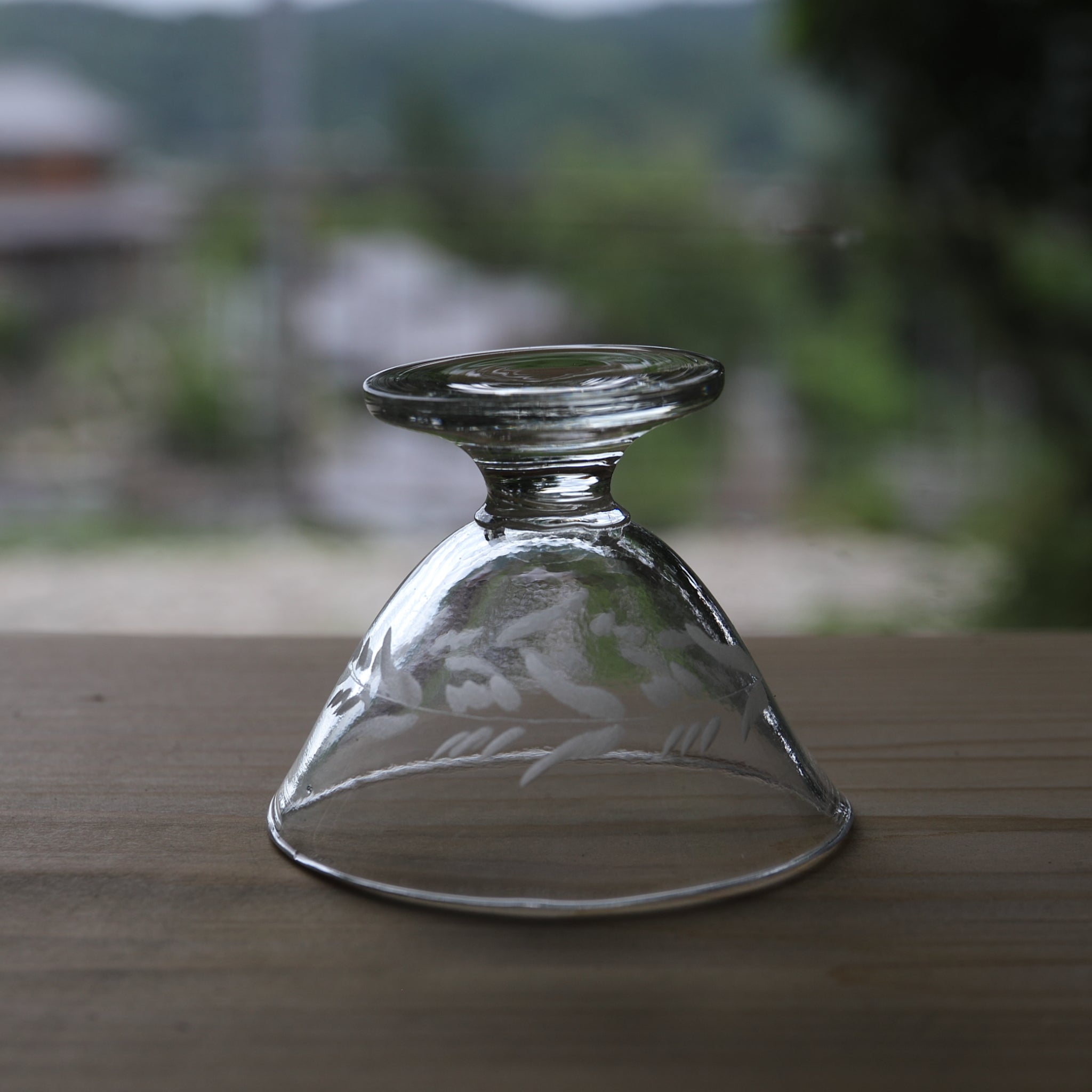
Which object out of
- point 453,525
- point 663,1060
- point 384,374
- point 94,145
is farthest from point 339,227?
point 663,1060

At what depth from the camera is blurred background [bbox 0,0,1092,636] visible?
7.25ft

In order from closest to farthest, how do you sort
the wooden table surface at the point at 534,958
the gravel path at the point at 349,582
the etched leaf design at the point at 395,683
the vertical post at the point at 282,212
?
the wooden table surface at the point at 534,958 < the etched leaf design at the point at 395,683 < the gravel path at the point at 349,582 < the vertical post at the point at 282,212

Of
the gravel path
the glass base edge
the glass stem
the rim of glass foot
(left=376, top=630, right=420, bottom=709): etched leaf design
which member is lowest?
the gravel path

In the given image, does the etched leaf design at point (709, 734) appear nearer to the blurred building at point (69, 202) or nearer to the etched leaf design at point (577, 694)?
the etched leaf design at point (577, 694)

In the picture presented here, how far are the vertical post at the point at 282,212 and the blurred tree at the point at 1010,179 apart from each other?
3.13 ft

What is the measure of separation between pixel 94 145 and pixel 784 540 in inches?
59.5

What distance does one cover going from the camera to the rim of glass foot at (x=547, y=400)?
1.09 ft

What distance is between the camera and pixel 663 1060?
0.90 ft

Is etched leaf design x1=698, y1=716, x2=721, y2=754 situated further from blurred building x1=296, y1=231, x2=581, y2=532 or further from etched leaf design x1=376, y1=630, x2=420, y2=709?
blurred building x1=296, y1=231, x2=581, y2=532

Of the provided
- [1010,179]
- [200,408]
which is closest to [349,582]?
[200,408]

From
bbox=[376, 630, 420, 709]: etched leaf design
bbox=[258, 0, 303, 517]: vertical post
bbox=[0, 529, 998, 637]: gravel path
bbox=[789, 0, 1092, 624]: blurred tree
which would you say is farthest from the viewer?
bbox=[258, 0, 303, 517]: vertical post

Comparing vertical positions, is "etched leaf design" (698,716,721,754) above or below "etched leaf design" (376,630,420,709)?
below

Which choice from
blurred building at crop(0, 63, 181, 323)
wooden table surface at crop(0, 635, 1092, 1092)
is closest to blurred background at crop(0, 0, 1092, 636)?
blurred building at crop(0, 63, 181, 323)

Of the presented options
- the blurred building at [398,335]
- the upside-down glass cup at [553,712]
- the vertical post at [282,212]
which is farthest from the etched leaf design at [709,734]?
the vertical post at [282,212]
